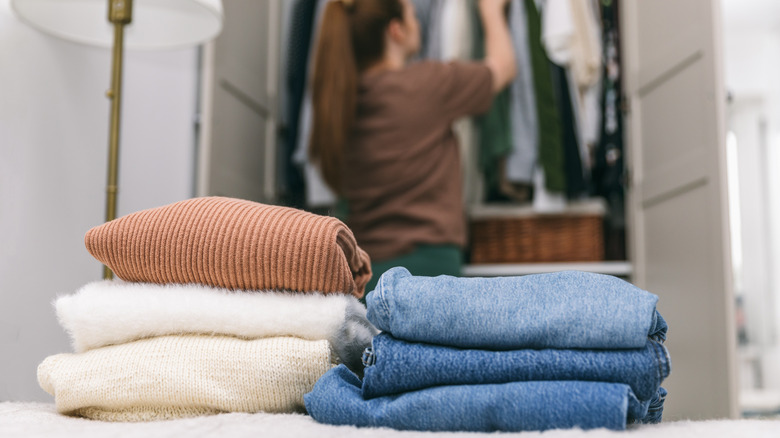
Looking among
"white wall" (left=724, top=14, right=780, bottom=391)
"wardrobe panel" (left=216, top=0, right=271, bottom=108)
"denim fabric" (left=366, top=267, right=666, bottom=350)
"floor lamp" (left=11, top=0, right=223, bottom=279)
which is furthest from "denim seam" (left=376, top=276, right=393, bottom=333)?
"white wall" (left=724, top=14, right=780, bottom=391)

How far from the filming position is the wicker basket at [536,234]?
6.43ft

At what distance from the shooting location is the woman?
1707mm

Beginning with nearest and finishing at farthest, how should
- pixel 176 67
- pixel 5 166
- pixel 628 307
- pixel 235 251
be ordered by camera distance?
pixel 628 307 < pixel 235 251 < pixel 5 166 < pixel 176 67

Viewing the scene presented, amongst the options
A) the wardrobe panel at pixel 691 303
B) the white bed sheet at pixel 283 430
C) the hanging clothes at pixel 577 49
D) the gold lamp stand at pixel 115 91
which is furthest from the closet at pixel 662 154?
the white bed sheet at pixel 283 430

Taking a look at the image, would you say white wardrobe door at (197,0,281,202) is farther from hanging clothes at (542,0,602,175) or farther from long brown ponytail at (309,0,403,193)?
hanging clothes at (542,0,602,175)

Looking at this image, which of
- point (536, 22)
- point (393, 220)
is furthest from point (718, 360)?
point (536, 22)

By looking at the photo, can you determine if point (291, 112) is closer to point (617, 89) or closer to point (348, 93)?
point (348, 93)

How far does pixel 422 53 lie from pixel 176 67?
771mm

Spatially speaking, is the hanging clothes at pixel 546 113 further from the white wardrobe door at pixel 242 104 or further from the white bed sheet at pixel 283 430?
the white bed sheet at pixel 283 430

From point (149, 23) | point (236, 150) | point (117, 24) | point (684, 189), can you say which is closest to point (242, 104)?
point (236, 150)

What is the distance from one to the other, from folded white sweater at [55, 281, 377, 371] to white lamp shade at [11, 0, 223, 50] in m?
0.67

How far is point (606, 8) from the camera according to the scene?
2018 mm

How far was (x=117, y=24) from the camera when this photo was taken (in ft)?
3.64

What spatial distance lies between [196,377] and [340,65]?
4.19 feet
